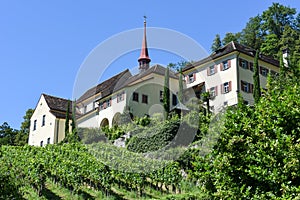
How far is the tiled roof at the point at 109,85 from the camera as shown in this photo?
4612 cm

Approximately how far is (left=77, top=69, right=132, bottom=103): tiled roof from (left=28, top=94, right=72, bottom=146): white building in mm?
3045

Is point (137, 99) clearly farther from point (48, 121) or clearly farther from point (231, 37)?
point (231, 37)

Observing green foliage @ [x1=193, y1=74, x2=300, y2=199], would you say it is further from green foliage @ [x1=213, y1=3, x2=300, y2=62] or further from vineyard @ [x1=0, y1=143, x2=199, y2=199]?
green foliage @ [x1=213, y1=3, x2=300, y2=62]

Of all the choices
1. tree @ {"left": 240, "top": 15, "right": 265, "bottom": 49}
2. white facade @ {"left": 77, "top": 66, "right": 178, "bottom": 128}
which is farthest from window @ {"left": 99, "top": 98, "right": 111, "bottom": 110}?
tree @ {"left": 240, "top": 15, "right": 265, "bottom": 49}

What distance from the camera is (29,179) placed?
69.6 ft

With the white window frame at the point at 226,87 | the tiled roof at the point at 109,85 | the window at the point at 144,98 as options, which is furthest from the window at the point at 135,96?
the white window frame at the point at 226,87

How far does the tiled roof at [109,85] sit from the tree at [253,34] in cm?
2428

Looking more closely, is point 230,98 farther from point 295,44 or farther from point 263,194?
point 263,194

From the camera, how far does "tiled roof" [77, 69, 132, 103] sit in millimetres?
46125

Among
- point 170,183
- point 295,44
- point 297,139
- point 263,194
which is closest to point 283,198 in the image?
point 263,194

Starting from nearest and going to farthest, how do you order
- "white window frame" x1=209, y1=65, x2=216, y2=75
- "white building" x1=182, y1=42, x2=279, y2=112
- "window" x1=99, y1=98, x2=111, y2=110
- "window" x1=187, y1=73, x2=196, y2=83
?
"white building" x1=182, y1=42, x2=279, y2=112 < "white window frame" x1=209, y1=65, x2=216, y2=75 < "window" x1=187, y1=73, x2=196, y2=83 < "window" x1=99, y1=98, x2=111, y2=110

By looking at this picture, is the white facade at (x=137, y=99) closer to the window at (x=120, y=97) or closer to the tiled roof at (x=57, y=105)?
the window at (x=120, y=97)

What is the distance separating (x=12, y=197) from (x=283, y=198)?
7017 millimetres

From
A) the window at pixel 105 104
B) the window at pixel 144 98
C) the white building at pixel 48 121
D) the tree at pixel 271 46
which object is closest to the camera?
the window at pixel 144 98
